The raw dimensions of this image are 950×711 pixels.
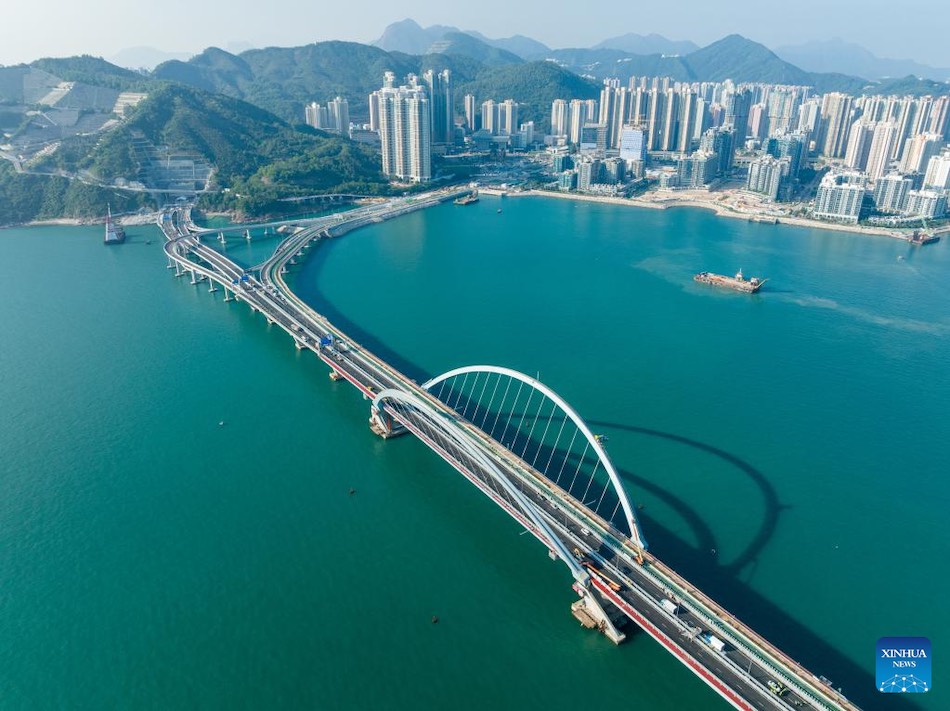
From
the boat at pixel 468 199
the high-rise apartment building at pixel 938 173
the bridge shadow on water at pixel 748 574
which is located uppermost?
the high-rise apartment building at pixel 938 173

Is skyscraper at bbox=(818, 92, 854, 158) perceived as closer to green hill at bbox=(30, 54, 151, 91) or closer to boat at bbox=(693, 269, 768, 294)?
boat at bbox=(693, 269, 768, 294)

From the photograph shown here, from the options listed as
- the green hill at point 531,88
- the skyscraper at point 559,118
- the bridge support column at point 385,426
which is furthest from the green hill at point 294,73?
the bridge support column at point 385,426

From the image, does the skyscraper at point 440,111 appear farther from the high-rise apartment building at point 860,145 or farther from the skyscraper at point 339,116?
the high-rise apartment building at point 860,145

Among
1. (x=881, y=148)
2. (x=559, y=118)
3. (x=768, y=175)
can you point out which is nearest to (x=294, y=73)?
(x=559, y=118)

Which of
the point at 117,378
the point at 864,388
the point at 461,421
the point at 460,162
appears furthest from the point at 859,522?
the point at 460,162

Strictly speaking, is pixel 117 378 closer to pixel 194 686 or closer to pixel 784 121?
pixel 194 686

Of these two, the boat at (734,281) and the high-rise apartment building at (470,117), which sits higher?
the high-rise apartment building at (470,117)

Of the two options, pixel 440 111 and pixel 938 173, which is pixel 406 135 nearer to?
pixel 440 111
